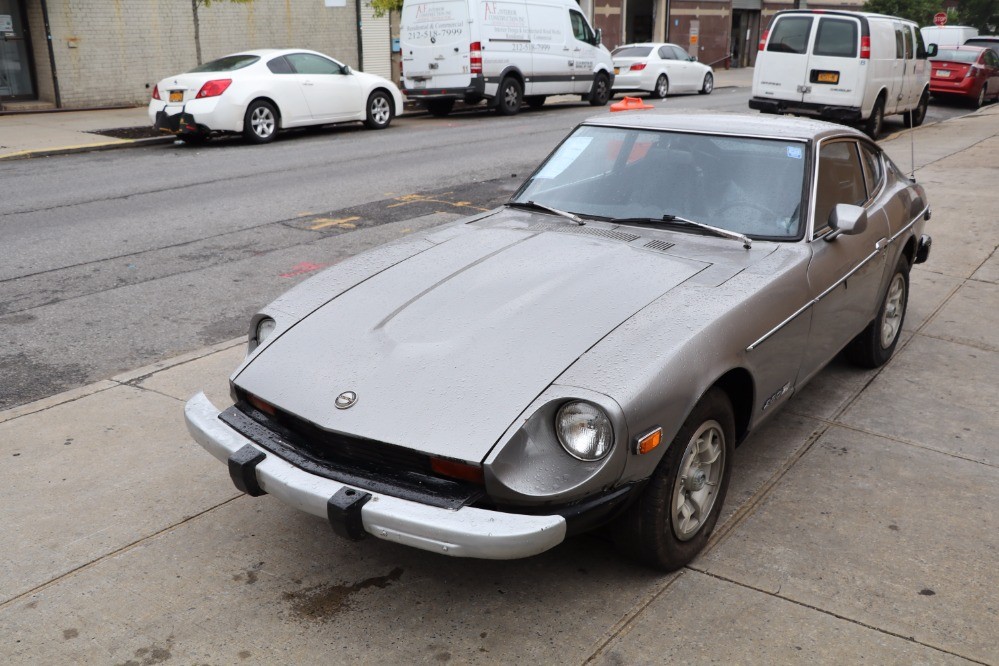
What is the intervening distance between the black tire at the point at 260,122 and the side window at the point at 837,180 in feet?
37.5

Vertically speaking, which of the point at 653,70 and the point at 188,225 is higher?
the point at 653,70

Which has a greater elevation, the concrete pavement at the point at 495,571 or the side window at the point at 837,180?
the side window at the point at 837,180

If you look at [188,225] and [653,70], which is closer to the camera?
[188,225]

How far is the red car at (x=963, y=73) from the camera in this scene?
23.1m

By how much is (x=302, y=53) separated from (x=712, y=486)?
13801 millimetres

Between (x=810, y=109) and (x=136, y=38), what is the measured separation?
1437 cm

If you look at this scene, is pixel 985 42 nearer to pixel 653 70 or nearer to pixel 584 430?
pixel 653 70

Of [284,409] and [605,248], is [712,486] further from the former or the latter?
[284,409]

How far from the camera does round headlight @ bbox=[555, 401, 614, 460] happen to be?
290 cm

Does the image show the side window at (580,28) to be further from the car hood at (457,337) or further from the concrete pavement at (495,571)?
the car hood at (457,337)

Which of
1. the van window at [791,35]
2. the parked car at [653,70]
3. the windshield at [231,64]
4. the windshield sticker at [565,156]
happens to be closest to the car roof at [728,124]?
the windshield sticker at [565,156]

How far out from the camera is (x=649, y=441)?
2.99 meters

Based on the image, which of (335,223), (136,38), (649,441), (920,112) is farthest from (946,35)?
(649,441)

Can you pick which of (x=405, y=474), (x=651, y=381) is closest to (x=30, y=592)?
(x=405, y=474)
